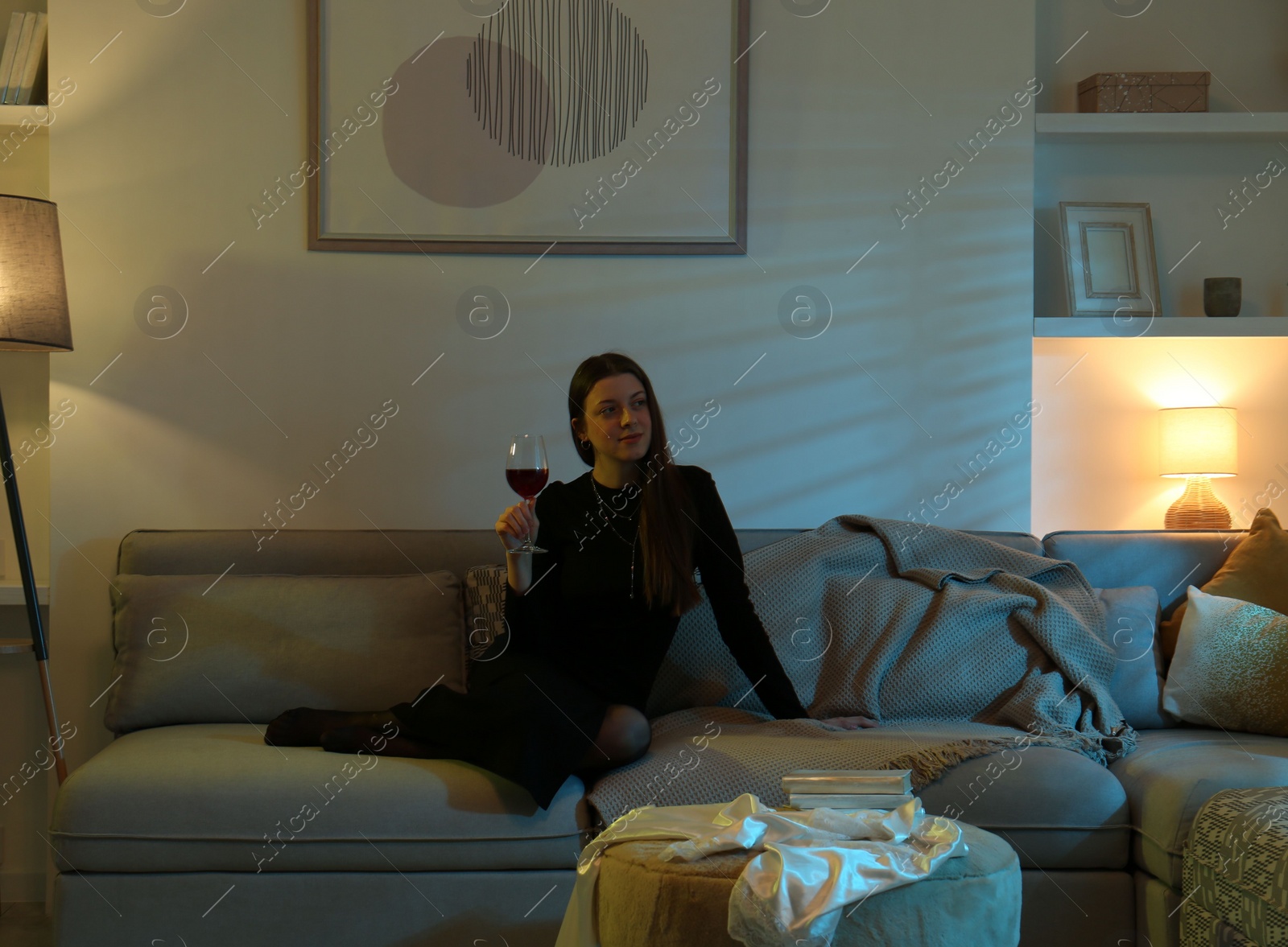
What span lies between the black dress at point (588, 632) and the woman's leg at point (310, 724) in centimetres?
5

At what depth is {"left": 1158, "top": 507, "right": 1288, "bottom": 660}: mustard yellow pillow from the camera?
2295 millimetres

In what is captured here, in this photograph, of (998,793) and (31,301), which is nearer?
(998,793)

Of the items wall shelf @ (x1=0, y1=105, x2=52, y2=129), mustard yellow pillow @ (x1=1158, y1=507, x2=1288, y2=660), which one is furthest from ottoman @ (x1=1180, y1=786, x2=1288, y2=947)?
wall shelf @ (x1=0, y1=105, x2=52, y2=129)

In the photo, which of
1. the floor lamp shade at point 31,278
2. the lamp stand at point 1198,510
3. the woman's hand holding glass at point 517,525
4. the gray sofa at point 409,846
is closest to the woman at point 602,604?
the woman's hand holding glass at point 517,525

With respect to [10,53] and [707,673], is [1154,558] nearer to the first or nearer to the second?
[707,673]

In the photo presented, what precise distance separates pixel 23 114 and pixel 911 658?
253cm

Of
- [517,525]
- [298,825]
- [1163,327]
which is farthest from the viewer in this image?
[1163,327]

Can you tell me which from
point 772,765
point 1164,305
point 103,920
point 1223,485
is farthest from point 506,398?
point 1223,485

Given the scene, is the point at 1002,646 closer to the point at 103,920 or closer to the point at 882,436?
the point at 882,436

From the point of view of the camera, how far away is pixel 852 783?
1.50 m

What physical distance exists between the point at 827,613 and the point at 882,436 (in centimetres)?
63

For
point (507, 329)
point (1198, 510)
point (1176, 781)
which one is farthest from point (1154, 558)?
point (507, 329)

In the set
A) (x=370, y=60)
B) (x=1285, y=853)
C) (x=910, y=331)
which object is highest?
(x=370, y=60)

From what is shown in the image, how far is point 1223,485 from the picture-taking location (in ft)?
9.88
